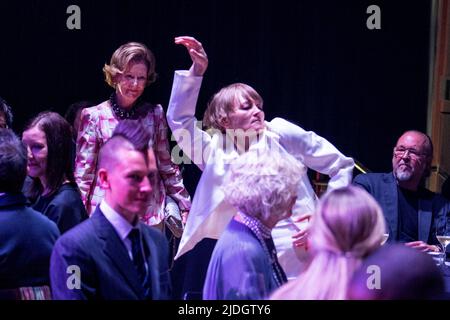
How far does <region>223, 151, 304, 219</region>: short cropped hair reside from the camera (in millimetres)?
3021

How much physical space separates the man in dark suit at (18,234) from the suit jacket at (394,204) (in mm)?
2027

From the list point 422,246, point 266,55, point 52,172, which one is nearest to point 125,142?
point 52,172

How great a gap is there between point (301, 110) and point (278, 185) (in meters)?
2.98

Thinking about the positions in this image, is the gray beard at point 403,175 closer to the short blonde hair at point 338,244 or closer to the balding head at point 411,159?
the balding head at point 411,159

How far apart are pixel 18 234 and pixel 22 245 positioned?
0.04 m

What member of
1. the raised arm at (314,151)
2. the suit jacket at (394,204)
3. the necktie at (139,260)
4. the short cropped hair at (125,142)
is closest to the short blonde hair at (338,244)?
the necktie at (139,260)

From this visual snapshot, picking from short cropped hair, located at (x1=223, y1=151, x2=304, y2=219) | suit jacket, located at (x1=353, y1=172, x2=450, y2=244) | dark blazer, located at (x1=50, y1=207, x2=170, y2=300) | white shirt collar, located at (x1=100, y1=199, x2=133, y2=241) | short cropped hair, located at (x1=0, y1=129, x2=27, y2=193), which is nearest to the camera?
dark blazer, located at (x1=50, y1=207, x2=170, y2=300)

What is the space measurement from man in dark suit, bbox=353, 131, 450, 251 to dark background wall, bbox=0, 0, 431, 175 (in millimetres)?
1131

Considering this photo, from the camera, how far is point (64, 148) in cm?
373

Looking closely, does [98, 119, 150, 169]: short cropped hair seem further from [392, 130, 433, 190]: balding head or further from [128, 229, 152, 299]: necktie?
[392, 130, 433, 190]: balding head

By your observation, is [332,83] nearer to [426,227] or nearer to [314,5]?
[314,5]

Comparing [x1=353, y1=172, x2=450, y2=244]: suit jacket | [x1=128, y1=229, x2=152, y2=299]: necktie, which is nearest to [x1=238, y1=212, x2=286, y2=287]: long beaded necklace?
[x1=128, y1=229, x2=152, y2=299]: necktie

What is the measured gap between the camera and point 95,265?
2.71 metres

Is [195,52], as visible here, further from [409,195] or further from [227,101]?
[409,195]
